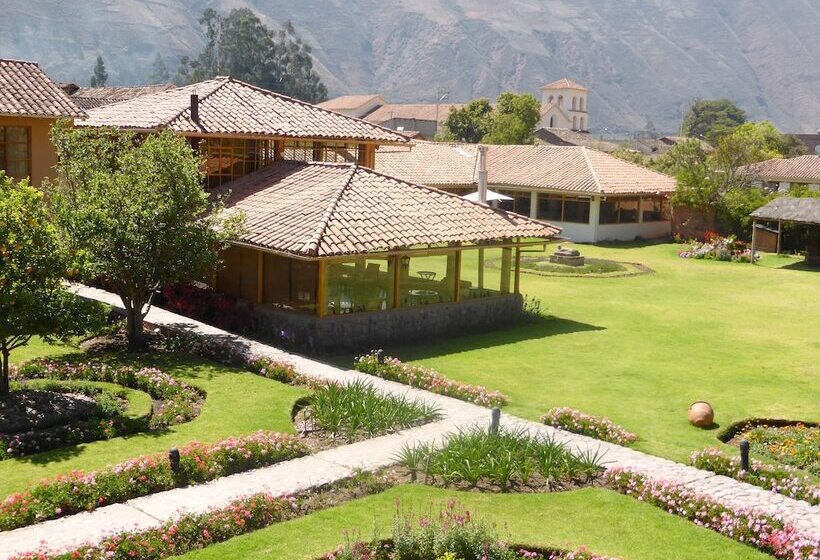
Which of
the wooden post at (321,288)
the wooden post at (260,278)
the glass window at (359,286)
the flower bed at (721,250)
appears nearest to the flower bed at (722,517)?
the wooden post at (321,288)

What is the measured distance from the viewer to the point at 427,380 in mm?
16391

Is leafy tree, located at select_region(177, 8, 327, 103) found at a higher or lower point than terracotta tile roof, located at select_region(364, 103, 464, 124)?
higher

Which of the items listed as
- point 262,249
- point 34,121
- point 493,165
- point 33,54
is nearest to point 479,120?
point 493,165

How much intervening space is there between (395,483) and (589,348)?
9442 mm

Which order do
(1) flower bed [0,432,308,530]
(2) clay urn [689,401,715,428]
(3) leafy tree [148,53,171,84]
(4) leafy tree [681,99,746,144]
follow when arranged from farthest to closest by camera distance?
(3) leafy tree [148,53,171,84]
(4) leafy tree [681,99,746,144]
(2) clay urn [689,401,715,428]
(1) flower bed [0,432,308,530]

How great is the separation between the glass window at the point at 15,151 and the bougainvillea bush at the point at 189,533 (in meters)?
17.3

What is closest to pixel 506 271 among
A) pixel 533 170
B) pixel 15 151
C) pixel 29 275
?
pixel 29 275

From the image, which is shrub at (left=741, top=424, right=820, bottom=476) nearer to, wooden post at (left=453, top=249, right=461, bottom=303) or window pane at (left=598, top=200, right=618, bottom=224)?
wooden post at (left=453, top=249, right=461, bottom=303)

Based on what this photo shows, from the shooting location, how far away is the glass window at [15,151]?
80.8 ft

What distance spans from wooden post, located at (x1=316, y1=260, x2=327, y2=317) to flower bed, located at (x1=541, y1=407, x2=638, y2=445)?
6033 mm

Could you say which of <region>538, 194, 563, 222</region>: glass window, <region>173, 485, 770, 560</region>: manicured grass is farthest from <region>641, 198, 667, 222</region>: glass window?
<region>173, 485, 770, 560</region>: manicured grass

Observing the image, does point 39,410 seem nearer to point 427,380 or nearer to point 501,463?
point 427,380

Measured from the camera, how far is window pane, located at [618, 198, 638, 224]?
42.4 metres

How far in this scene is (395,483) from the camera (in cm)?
1197
